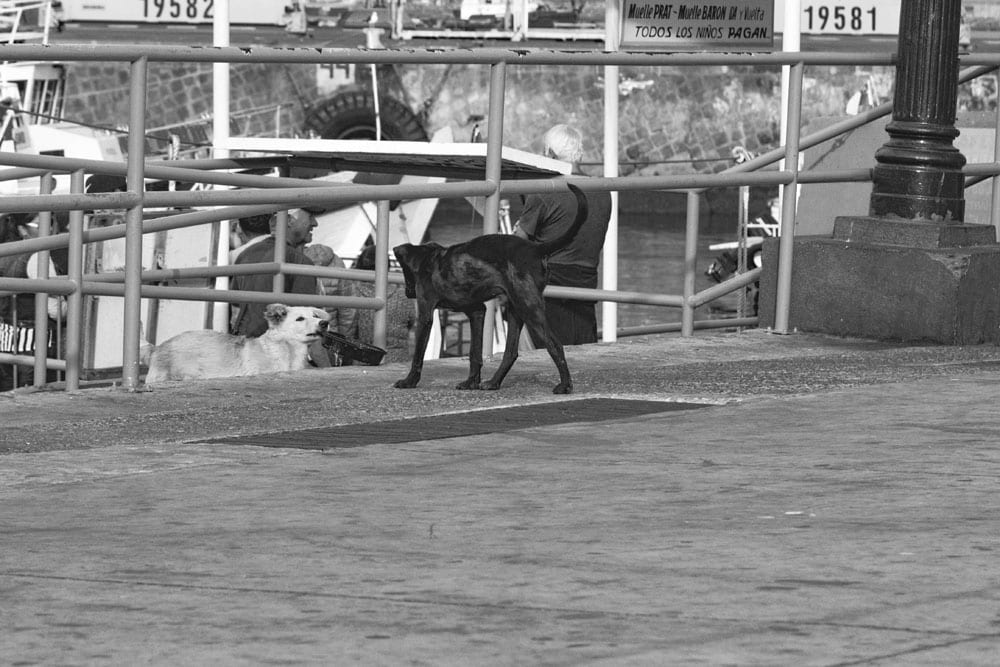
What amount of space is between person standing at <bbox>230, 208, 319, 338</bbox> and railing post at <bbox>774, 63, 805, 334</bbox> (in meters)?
3.01

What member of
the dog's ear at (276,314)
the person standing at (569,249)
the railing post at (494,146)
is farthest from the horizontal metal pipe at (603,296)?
the railing post at (494,146)

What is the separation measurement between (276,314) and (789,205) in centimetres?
275

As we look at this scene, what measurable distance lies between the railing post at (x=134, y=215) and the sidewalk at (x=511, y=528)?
0.29 m

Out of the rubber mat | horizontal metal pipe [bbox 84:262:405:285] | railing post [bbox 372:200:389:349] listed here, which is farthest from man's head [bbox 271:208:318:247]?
the rubber mat

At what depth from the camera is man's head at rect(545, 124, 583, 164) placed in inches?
496

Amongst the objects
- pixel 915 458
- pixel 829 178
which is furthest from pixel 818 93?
pixel 915 458

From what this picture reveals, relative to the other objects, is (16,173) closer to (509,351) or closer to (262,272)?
(262,272)

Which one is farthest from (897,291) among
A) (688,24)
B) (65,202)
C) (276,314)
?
(65,202)

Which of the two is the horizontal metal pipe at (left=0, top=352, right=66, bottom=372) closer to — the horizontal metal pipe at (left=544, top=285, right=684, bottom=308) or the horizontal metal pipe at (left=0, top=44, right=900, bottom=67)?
the horizontal metal pipe at (left=544, top=285, right=684, bottom=308)

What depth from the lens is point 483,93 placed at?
46281 millimetres

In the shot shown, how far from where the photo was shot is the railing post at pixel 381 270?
34.7 feet

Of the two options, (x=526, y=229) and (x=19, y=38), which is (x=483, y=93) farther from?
(x=526, y=229)

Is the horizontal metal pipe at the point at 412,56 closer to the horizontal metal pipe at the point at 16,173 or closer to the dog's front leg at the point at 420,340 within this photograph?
the dog's front leg at the point at 420,340

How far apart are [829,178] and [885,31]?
18411 mm
